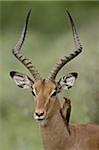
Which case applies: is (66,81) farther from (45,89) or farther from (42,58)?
(42,58)

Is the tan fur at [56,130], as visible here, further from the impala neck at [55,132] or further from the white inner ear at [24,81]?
the white inner ear at [24,81]

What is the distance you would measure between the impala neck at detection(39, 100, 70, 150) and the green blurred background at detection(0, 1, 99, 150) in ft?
13.9

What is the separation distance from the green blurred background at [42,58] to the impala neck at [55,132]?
13.9 feet

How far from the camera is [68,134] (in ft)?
32.5

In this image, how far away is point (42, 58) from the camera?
1988 centimetres

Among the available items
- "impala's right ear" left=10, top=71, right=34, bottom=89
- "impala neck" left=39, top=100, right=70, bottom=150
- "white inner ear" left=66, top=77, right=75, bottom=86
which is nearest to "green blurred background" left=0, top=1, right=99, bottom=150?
"impala's right ear" left=10, top=71, right=34, bottom=89

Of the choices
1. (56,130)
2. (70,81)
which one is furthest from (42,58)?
(56,130)

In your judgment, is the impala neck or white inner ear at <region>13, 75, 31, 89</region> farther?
white inner ear at <region>13, 75, 31, 89</region>

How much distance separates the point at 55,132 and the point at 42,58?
10211 millimetres

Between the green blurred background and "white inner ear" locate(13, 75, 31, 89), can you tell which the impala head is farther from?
the green blurred background

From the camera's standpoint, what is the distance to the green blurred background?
15.9 metres

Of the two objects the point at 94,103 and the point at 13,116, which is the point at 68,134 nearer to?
the point at 94,103

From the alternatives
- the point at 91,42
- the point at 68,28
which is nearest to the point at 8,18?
the point at 68,28

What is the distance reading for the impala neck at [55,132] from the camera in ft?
31.6
